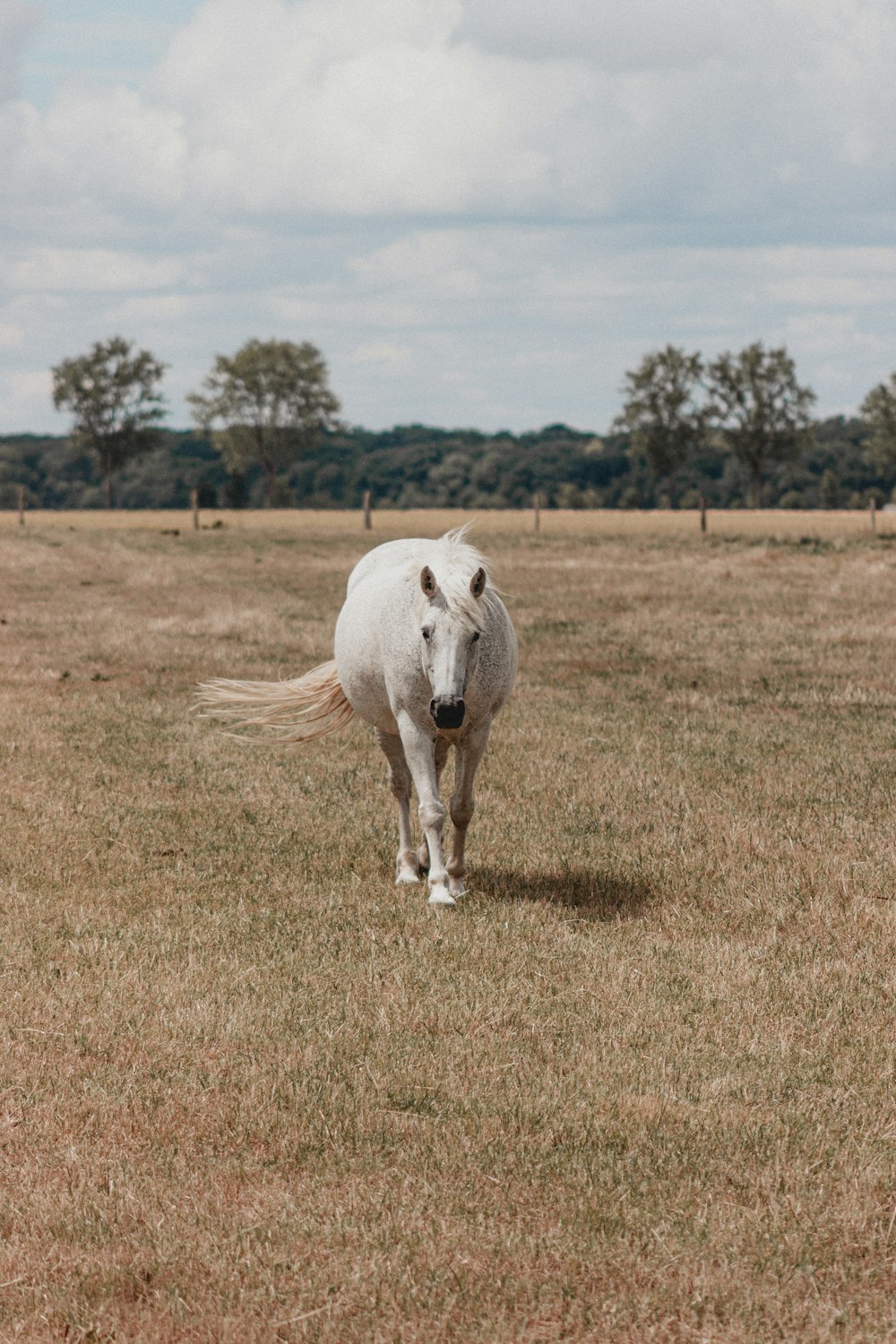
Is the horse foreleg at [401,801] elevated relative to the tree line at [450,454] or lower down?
lower down

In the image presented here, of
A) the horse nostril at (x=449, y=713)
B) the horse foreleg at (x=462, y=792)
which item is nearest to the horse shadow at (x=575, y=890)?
the horse foreleg at (x=462, y=792)

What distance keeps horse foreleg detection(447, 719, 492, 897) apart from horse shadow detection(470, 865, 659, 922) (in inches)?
6.7

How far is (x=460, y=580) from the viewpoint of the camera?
8.40 meters

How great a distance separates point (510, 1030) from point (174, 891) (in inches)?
127

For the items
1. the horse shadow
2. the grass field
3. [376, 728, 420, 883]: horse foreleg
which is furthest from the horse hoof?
[376, 728, 420, 883]: horse foreleg

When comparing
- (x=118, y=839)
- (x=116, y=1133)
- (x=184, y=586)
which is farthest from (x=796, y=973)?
(x=184, y=586)

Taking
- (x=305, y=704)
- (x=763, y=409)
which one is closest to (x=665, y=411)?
(x=763, y=409)

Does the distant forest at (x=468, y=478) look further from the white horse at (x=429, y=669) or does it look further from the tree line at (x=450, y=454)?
the white horse at (x=429, y=669)

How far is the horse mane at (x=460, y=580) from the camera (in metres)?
8.23

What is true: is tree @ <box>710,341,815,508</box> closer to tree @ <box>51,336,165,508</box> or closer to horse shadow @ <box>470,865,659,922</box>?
tree @ <box>51,336,165,508</box>

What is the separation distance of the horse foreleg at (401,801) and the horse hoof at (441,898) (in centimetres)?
59

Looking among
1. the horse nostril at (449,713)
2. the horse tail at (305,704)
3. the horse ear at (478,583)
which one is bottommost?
the horse tail at (305,704)

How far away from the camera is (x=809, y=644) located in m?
22.3

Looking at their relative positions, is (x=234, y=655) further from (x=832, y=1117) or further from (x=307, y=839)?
(x=832, y=1117)
